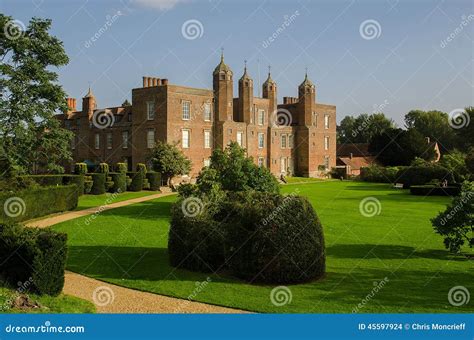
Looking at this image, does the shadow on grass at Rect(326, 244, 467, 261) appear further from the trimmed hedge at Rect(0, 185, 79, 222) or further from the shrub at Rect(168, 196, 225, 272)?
the trimmed hedge at Rect(0, 185, 79, 222)

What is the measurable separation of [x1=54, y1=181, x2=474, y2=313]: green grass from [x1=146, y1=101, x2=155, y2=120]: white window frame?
21.0m

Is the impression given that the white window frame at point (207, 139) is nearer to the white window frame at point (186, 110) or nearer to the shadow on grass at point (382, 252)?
the white window frame at point (186, 110)

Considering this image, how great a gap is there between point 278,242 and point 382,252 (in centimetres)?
553

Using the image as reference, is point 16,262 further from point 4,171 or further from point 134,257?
point 4,171

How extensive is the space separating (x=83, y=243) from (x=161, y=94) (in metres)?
27.4

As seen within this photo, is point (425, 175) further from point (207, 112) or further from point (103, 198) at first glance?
point (103, 198)

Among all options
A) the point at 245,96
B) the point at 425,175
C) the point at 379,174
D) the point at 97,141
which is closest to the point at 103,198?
the point at 97,141

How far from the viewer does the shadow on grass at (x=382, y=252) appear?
14438mm

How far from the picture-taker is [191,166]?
137 feet

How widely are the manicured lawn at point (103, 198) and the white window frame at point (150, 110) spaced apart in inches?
418

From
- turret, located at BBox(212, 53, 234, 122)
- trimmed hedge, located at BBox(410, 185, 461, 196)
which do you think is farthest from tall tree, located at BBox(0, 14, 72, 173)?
trimmed hedge, located at BBox(410, 185, 461, 196)

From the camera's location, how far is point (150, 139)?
42.6 meters

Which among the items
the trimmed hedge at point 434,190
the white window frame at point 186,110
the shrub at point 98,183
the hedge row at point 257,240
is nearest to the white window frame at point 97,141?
the white window frame at point 186,110

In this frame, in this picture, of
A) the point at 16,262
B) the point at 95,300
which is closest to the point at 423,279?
the point at 95,300
